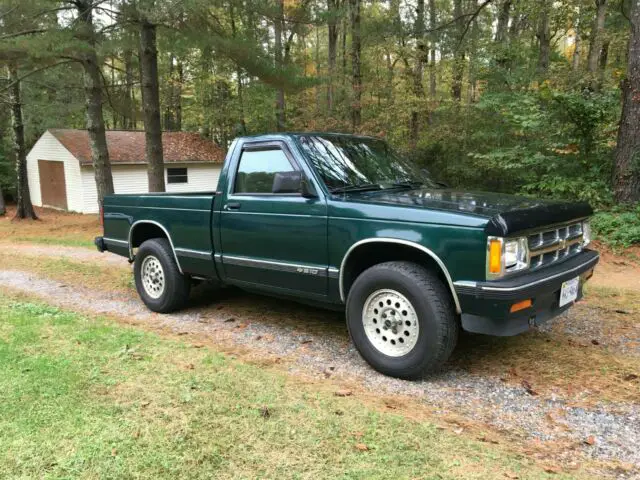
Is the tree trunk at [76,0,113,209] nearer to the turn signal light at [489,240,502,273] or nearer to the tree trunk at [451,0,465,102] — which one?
the tree trunk at [451,0,465,102]

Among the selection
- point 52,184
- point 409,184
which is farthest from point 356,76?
point 52,184

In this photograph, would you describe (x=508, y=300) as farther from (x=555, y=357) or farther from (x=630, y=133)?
(x=630, y=133)

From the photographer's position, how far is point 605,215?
9.88 m

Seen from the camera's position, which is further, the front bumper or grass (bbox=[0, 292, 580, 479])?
the front bumper

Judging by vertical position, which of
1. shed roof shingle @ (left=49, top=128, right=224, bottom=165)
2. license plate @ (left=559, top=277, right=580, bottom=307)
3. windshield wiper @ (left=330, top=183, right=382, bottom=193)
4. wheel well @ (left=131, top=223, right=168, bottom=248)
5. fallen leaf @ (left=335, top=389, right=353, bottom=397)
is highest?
shed roof shingle @ (left=49, top=128, right=224, bottom=165)

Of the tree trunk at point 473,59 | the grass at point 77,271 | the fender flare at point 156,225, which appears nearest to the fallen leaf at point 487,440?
the fender flare at point 156,225

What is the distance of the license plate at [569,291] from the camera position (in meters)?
3.88

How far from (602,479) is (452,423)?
0.87 metres

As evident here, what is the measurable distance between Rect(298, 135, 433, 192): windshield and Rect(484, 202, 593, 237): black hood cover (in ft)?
4.65

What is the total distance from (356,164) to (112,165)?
67.6 feet

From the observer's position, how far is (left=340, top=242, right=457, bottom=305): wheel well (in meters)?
3.87

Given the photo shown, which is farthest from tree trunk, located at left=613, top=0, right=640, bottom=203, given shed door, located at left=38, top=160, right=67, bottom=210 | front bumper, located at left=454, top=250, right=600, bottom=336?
shed door, located at left=38, top=160, right=67, bottom=210

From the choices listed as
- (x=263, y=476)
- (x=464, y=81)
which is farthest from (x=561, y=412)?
(x=464, y=81)

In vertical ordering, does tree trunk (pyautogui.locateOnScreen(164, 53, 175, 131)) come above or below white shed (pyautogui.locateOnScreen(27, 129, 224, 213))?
above
